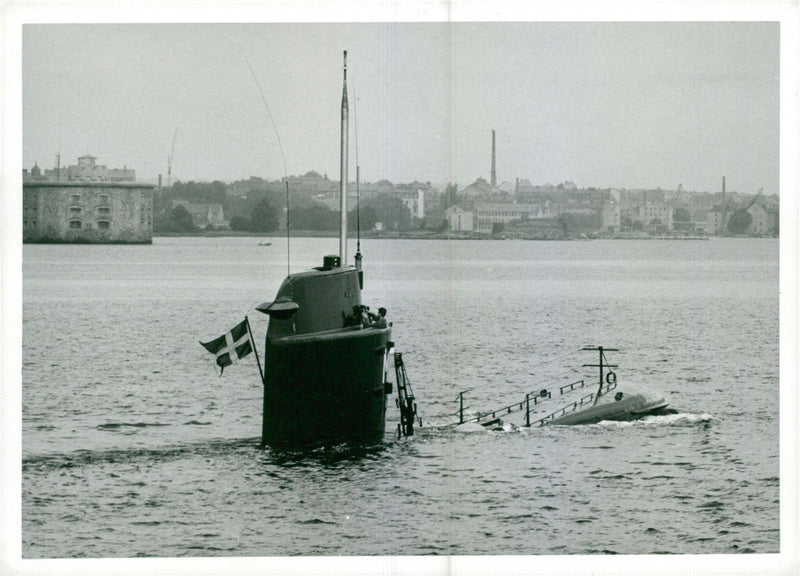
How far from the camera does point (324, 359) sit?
17750 millimetres

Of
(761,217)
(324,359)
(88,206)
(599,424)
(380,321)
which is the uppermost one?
(88,206)

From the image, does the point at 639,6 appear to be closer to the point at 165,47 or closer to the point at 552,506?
the point at 552,506

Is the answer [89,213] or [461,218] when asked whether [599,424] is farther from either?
[89,213]

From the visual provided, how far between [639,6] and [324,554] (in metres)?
8.88

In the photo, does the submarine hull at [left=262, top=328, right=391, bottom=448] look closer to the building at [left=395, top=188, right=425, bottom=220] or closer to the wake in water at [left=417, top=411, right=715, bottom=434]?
the building at [left=395, top=188, right=425, bottom=220]

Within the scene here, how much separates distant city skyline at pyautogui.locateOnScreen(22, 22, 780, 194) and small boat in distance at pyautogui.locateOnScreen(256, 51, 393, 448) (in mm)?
1959

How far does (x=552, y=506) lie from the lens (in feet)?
59.7

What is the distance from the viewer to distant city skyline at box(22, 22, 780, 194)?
18281 mm

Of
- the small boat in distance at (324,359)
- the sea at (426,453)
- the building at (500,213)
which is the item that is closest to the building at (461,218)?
the building at (500,213)

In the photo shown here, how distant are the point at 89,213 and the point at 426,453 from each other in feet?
103

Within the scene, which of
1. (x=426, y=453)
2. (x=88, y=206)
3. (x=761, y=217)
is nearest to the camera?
(x=426, y=453)

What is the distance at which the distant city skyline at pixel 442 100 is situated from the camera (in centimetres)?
1828

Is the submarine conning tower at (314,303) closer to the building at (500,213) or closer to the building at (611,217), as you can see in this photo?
the building at (500,213)

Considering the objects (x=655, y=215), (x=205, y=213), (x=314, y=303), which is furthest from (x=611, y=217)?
(x=314, y=303)
